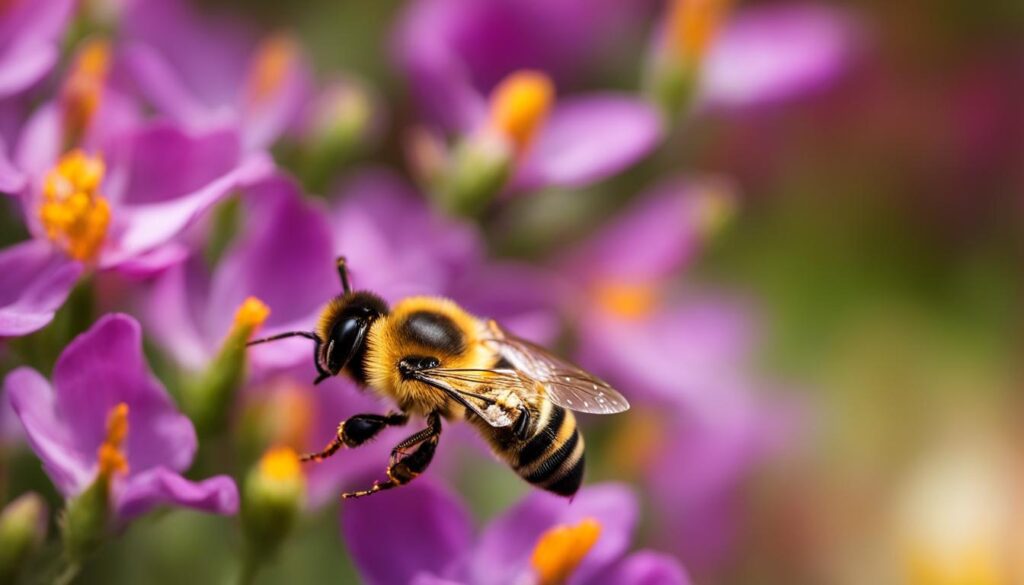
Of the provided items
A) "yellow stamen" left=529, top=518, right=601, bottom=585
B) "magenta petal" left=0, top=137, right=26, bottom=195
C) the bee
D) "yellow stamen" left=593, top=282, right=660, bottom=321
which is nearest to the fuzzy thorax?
the bee

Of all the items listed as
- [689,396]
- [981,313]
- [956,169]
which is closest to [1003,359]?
[981,313]

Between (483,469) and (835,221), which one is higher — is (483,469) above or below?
below

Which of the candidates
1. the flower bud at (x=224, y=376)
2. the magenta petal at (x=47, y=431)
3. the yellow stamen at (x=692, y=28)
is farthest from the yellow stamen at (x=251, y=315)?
the yellow stamen at (x=692, y=28)

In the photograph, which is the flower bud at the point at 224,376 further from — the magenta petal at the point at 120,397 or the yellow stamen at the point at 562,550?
the yellow stamen at the point at 562,550

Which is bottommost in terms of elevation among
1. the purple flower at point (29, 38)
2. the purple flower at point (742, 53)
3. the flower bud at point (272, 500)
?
the flower bud at point (272, 500)

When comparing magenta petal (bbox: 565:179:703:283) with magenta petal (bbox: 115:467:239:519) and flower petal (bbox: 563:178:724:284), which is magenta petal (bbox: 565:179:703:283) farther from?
magenta petal (bbox: 115:467:239:519)

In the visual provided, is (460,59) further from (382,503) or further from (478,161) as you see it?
(382,503)
